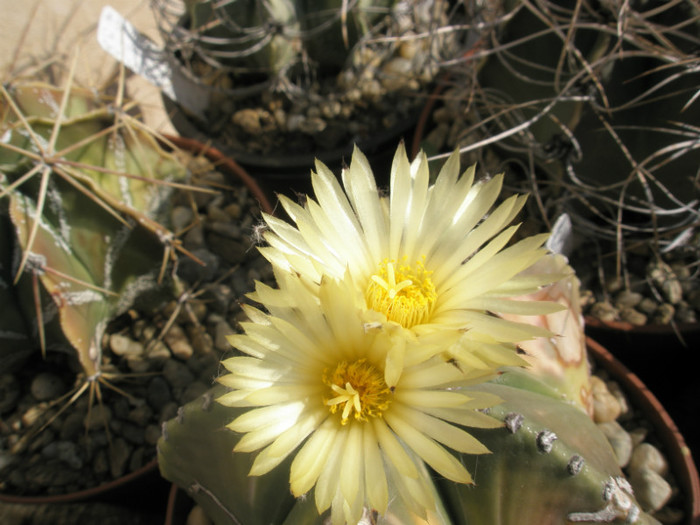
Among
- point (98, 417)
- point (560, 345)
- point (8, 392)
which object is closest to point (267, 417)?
point (560, 345)

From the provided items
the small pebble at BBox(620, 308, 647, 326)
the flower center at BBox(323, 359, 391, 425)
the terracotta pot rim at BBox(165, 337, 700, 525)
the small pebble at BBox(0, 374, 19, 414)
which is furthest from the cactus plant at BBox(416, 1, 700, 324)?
the small pebble at BBox(0, 374, 19, 414)

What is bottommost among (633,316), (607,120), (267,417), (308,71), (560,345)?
(633,316)

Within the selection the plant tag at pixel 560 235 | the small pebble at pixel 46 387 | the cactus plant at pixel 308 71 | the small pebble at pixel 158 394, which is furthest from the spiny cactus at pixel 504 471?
the cactus plant at pixel 308 71

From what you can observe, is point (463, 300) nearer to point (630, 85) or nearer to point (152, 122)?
Answer: point (630, 85)

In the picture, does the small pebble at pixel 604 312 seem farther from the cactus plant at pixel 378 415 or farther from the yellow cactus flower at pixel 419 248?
the yellow cactus flower at pixel 419 248

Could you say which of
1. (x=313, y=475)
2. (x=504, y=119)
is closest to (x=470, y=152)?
(x=504, y=119)

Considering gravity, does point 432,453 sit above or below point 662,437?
above

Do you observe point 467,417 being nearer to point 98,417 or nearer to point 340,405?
point 340,405
